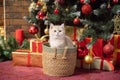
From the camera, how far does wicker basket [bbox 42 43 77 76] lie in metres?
1.76

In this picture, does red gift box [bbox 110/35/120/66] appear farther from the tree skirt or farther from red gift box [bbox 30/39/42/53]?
red gift box [bbox 30/39/42/53]

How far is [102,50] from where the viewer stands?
2.02 meters

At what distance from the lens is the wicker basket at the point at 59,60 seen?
1763mm

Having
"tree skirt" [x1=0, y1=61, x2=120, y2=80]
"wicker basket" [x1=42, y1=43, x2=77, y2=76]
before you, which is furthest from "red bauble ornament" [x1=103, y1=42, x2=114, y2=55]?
"wicker basket" [x1=42, y1=43, x2=77, y2=76]

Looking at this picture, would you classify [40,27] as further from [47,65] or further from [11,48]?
[47,65]

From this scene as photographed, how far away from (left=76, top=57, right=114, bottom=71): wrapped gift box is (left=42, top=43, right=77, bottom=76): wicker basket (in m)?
0.24

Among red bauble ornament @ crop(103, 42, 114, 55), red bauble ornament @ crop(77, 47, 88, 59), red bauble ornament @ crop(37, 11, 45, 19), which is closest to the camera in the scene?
red bauble ornament @ crop(103, 42, 114, 55)

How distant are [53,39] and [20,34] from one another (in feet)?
3.35

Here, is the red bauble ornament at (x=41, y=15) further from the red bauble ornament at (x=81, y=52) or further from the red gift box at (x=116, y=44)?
the red gift box at (x=116, y=44)

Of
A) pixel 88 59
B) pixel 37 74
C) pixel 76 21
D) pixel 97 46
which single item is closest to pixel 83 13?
pixel 76 21

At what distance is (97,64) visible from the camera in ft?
6.59

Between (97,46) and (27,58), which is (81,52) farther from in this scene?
(27,58)

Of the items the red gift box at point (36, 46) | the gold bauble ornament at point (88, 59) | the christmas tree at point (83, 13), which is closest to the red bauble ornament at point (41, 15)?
the christmas tree at point (83, 13)

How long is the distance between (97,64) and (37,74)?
19.9 inches
